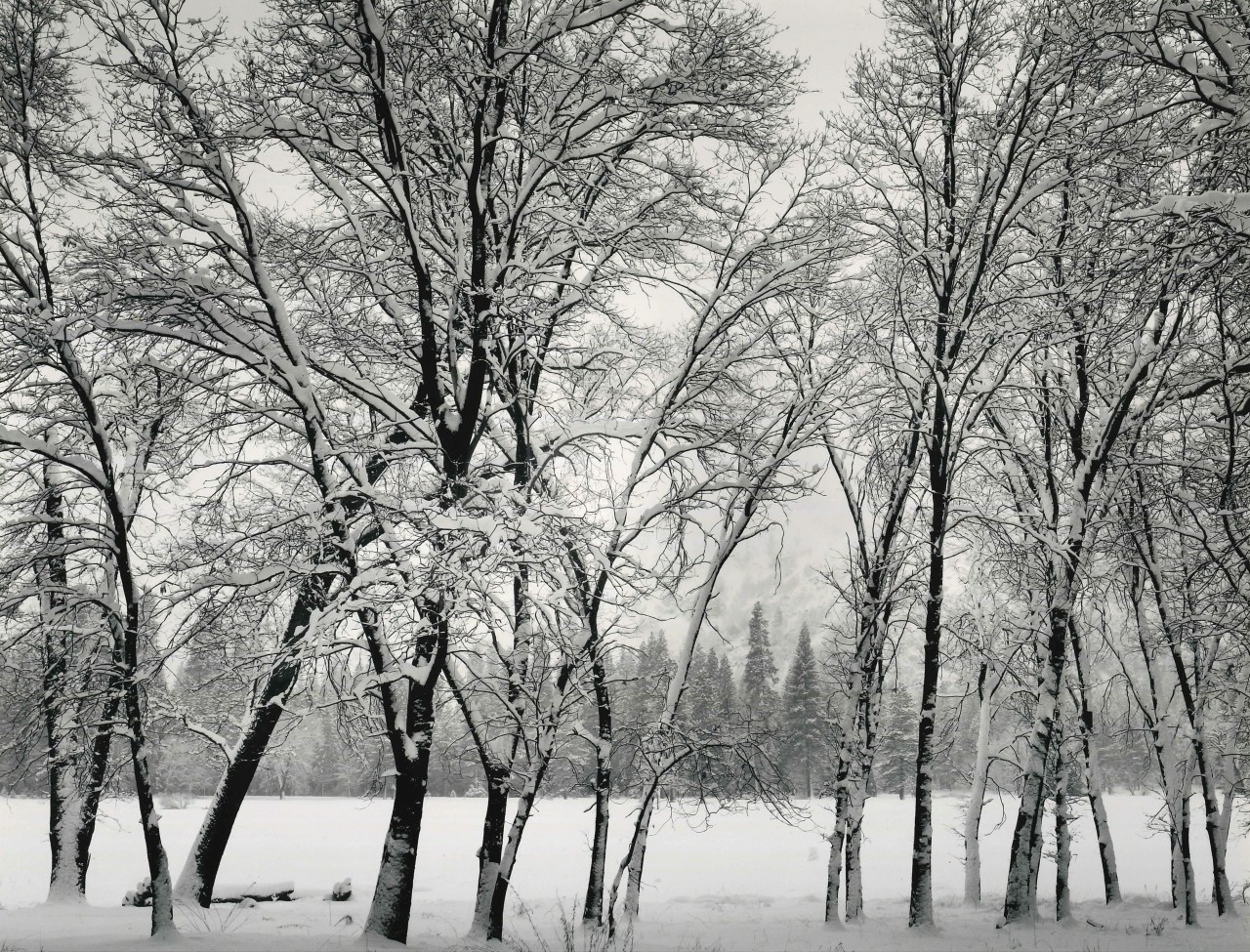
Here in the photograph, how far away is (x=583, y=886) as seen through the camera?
2123 centimetres

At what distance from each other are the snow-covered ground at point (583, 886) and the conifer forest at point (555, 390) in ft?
0.97

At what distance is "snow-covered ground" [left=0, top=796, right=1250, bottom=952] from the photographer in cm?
921

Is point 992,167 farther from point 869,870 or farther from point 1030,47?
point 869,870

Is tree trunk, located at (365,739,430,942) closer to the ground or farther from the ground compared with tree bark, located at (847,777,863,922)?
farther from the ground

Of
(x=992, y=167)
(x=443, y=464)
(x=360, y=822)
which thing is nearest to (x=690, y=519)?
(x=443, y=464)

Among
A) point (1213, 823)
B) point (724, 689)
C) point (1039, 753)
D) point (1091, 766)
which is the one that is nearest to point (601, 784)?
point (1039, 753)

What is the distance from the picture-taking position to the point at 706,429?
1011 centimetres

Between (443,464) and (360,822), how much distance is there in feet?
134

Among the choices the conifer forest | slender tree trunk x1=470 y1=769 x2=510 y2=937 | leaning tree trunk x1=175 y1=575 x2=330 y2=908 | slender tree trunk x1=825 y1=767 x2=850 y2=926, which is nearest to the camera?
the conifer forest

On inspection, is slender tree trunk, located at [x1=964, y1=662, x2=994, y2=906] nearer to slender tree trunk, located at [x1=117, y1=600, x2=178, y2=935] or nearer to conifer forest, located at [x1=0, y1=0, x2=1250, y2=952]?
conifer forest, located at [x1=0, y1=0, x2=1250, y2=952]

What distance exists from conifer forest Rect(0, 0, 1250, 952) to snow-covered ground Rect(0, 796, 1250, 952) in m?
0.30

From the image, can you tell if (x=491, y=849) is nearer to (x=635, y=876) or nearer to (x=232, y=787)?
(x=635, y=876)

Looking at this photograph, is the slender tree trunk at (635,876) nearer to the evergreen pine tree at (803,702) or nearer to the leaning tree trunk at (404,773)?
the leaning tree trunk at (404,773)

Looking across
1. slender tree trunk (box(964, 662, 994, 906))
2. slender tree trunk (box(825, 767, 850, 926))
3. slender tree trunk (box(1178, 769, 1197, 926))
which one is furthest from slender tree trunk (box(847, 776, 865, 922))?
slender tree trunk (box(1178, 769, 1197, 926))
